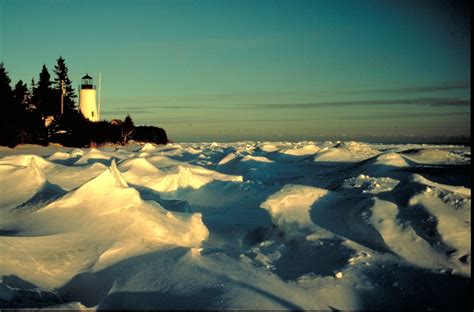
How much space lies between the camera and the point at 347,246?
14.8ft

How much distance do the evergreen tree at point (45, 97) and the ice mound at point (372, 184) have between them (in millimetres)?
22613

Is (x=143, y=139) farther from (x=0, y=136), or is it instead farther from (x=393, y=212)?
(x=393, y=212)

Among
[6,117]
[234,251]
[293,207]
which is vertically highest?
[6,117]

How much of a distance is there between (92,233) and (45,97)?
28191 mm

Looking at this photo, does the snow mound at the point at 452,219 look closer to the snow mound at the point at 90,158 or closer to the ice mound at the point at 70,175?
the ice mound at the point at 70,175

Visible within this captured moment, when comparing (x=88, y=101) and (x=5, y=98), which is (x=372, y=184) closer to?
(x=5, y=98)

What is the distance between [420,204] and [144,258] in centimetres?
293

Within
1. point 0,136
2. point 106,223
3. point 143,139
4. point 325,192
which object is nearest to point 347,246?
point 325,192

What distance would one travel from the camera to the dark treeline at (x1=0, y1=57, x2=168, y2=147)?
853 inches

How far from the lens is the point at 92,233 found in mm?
4699

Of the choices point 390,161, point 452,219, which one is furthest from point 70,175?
point 390,161

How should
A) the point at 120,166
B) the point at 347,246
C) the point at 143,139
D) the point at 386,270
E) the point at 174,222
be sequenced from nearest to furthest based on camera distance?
the point at 386,270 → the point at 347,246 → the point at 174,222 → the point at 120,166 → the point at 143,139

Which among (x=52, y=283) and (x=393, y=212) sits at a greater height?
(x=393, y=212)

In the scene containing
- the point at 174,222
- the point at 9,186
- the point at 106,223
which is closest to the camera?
the point at 106,223
